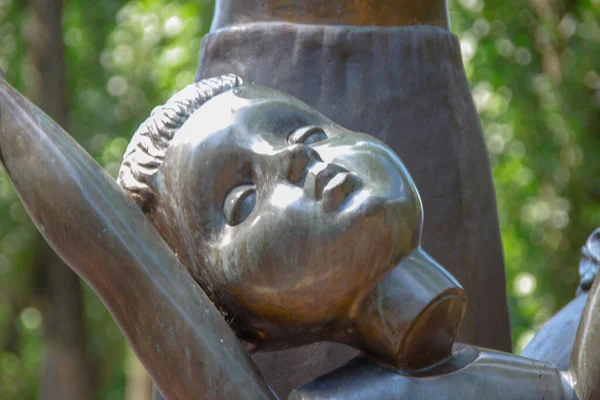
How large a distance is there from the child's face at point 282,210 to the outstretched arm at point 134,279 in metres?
0.11

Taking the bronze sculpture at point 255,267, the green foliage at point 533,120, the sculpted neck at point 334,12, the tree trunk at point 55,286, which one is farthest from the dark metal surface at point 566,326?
the tree trunk at point 55,286

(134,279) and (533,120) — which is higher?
(134,279)

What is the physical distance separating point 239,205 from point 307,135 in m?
0.20

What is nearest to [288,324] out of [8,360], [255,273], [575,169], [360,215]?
[255,273]

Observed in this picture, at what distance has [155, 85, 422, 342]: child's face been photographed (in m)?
1.99

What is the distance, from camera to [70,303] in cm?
878

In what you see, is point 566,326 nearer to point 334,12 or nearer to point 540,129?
point 334,12

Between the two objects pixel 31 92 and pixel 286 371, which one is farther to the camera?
pixel 31 92

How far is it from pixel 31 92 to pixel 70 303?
1.76 metres

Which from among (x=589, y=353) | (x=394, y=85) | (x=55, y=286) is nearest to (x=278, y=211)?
(x=589, y=353)

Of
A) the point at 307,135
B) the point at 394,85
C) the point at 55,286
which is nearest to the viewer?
the point at 307,135

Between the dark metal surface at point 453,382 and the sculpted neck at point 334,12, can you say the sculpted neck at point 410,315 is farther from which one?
the sculpted neck at point 334,12

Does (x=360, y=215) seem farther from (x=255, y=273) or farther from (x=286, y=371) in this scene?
(x=286, y=371)

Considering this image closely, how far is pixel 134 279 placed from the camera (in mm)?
2008
